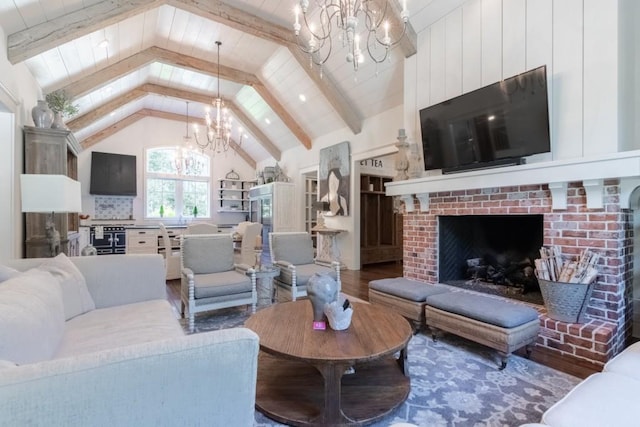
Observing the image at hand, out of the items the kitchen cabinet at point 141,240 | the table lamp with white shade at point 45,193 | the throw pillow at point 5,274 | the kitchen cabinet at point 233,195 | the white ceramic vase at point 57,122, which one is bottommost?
the kitchen cabinet at point 141,240

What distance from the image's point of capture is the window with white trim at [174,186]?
→ 7.92 m

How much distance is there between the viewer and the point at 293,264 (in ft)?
13.2

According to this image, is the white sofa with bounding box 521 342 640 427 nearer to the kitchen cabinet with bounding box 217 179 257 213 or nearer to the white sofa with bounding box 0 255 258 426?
the white sofa with bounding box 0 255 258 426

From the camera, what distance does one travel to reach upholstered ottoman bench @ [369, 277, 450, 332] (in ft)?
9.21

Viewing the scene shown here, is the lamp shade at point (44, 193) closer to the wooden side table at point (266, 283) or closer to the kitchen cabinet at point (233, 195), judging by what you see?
the wooden side table at point (266, 283)

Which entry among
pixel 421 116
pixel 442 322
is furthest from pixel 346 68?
pixel 442 322

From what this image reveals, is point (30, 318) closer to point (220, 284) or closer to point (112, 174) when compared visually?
point (220, 284)

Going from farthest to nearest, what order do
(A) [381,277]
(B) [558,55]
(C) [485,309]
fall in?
(A) [381,277]
(B) [558,55]
(C) [485,309]

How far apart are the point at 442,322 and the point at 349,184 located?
12.4ft

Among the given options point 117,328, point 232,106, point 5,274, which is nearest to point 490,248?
point 117,328

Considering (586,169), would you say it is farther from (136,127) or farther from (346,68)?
(136,127)

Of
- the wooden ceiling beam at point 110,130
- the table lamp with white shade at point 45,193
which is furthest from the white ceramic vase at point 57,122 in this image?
the wooden ceiling beam at point 110,130

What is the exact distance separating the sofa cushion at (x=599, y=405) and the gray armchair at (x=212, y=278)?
270 cm

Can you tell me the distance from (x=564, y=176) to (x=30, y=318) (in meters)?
3.41
